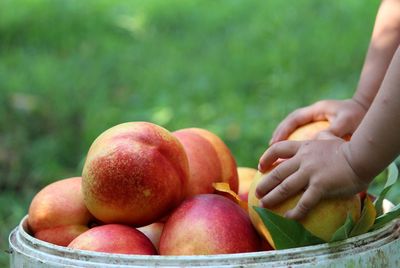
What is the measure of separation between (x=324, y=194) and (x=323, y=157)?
2.6 inches

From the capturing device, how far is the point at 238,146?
3.51 m

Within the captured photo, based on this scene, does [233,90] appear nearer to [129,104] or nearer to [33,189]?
[129,104]

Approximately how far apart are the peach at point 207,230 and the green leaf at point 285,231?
0.07m

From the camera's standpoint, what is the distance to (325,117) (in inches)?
67.4

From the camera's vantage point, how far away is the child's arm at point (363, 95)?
5.53ft

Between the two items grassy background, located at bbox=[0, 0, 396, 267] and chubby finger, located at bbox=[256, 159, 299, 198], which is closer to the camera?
chubby finger, located at bbox=[256, 159, 299, 198]

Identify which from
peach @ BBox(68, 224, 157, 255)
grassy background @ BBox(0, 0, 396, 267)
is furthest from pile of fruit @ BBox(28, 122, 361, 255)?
grassy background @ BBox(0, 0, 396, 267)

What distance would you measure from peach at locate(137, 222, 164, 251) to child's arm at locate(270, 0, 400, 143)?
1.11 ft

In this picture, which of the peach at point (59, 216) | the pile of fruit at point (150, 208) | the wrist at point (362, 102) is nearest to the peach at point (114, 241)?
the pile of fruit at point (150, 208)

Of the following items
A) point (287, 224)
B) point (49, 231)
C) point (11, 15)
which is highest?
point (287, 224)

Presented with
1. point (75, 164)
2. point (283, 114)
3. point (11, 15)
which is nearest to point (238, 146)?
point (283, 114)

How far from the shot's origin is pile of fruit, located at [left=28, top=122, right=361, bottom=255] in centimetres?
136

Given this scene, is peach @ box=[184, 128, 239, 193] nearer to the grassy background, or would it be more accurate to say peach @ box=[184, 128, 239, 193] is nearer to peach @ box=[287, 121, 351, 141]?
peach @ box=[287, 121, 351, 141]

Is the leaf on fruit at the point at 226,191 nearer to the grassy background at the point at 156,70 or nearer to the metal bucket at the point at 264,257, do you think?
the metal bucket at the point at 264,257
